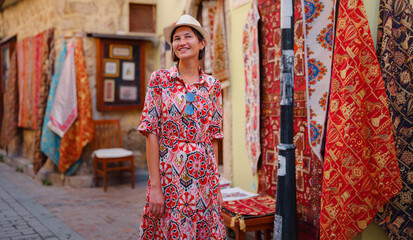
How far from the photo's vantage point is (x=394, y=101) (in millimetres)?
2654

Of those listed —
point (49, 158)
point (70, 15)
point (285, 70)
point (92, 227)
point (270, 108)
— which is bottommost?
point (92, 227)

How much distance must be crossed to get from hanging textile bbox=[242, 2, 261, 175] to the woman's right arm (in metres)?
2.09

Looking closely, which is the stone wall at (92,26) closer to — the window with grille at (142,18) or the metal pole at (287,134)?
the window with grille at (142,18)

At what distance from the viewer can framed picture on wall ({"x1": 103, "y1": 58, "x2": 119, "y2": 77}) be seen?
724 cm

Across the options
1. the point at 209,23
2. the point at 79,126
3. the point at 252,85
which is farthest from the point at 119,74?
the point at 252,85

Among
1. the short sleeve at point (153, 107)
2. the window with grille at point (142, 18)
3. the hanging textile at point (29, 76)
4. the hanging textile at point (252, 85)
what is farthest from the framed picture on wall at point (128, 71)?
the short sleeve at point (153, 107)

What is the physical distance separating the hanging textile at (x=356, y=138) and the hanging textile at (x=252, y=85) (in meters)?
1.30

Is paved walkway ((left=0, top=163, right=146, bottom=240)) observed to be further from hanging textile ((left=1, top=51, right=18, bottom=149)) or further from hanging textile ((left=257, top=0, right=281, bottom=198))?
hanging textile ((left=1, top=51, right=18, bottom=149))

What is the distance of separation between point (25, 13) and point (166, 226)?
835 centimetres

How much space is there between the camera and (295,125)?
138 inches

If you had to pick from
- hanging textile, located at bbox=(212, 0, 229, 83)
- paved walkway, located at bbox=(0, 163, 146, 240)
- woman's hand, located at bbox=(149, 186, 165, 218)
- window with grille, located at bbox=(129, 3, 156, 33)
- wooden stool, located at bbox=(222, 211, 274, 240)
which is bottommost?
paved walkway, located at bbox=(0, 163, 146, 240)

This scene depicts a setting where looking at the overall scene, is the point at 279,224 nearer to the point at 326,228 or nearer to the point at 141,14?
the point at 326,228

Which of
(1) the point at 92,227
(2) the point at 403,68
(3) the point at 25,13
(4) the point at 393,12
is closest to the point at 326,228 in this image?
(2) the point at 403,68

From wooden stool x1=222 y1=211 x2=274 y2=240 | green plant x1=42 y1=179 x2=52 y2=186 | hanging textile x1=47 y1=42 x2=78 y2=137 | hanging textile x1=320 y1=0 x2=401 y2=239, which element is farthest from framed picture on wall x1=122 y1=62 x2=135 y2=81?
hanging textile x1=320 y1=0 x2=401 y2=239
